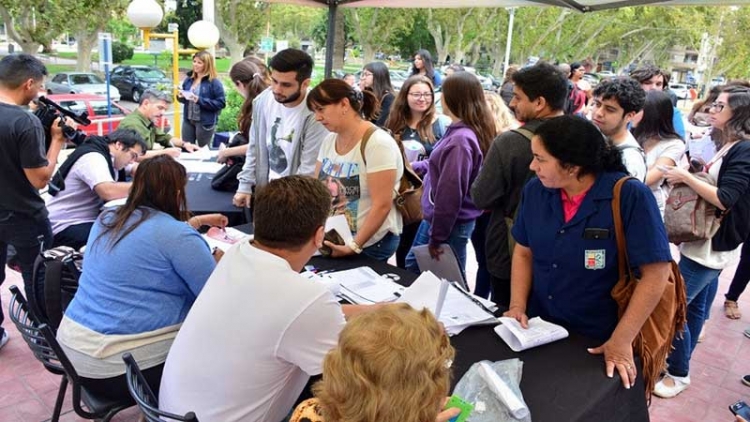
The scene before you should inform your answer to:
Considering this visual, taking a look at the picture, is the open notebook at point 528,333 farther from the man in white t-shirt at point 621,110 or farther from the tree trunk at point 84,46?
the tree trunk at point 84,46

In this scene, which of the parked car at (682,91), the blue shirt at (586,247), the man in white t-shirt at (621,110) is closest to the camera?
the blue shirt at (586,247)

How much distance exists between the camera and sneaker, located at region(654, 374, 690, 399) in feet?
9.36

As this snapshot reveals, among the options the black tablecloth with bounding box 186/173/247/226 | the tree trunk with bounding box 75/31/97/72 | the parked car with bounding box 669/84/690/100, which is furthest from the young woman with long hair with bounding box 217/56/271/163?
the parked car with bounding box 669/84/690/100

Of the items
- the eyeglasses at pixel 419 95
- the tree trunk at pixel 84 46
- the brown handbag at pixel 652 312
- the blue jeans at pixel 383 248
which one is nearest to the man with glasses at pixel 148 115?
the eyeglasses at pixel 419 95

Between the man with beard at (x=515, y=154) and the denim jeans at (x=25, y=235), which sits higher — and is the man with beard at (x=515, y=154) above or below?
above

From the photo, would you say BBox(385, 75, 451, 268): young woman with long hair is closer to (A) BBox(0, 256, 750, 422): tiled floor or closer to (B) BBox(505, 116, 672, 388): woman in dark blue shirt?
(B) BBox(505, 116, 672, 388): woman in dark blue shirt

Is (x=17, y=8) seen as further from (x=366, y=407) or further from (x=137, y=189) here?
(x=366, y=407)

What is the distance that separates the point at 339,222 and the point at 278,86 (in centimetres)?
91

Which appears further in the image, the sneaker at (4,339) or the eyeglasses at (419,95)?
the eyeglasses at (419,95)

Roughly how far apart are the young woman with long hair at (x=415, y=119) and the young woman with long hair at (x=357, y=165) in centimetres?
125

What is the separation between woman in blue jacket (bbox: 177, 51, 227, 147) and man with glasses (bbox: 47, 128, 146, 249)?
310cm

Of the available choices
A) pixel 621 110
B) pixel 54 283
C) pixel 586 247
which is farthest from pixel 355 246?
pixel 621 110

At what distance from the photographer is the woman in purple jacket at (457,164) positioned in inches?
103

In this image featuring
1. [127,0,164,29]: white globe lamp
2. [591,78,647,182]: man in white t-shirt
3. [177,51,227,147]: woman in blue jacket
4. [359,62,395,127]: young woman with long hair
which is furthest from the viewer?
[127,0,164,29]: white globe lamp
